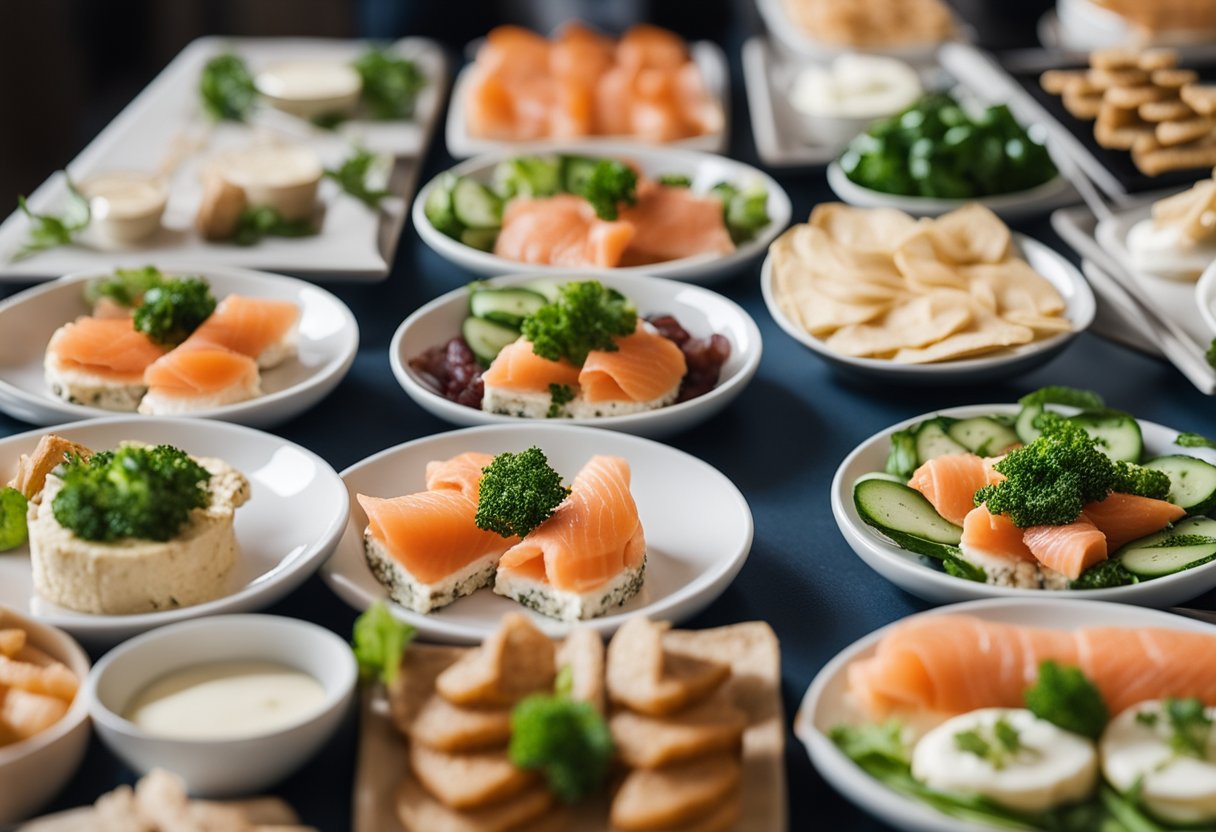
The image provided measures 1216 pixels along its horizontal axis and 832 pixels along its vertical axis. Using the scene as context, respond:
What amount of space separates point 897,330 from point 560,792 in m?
1.62

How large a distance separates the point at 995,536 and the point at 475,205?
6.30 ft

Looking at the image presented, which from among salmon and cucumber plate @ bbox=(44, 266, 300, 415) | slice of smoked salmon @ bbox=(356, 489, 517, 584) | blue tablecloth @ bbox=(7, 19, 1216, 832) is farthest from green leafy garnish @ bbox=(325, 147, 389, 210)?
slice of smoked salmon @ bbox=(356, 489, 517, 584)

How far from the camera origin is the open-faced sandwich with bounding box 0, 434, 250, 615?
79.0 inches

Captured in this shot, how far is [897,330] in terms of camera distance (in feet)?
9.64

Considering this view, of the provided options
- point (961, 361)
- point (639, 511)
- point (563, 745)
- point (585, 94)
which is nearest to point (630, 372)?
point (639, 511)

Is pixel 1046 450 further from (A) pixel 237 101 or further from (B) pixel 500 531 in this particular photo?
(A) pixel 237 101

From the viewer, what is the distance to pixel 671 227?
345cm

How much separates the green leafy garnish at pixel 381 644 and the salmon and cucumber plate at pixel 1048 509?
89 cm

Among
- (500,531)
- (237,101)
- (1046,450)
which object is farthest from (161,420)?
(237,101)

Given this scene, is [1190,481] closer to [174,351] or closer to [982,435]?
[982,435]

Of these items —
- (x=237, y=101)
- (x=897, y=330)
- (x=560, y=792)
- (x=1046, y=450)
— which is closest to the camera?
(x=560, y=792)

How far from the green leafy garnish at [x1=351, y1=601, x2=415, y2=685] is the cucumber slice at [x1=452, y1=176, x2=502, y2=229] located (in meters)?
1.88

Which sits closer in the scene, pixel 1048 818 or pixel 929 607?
pixel 1048 818

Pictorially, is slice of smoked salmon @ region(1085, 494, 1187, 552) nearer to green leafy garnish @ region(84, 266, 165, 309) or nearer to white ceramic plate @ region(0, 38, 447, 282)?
white ceramic plate @ region(0, 38, 447, 282)
